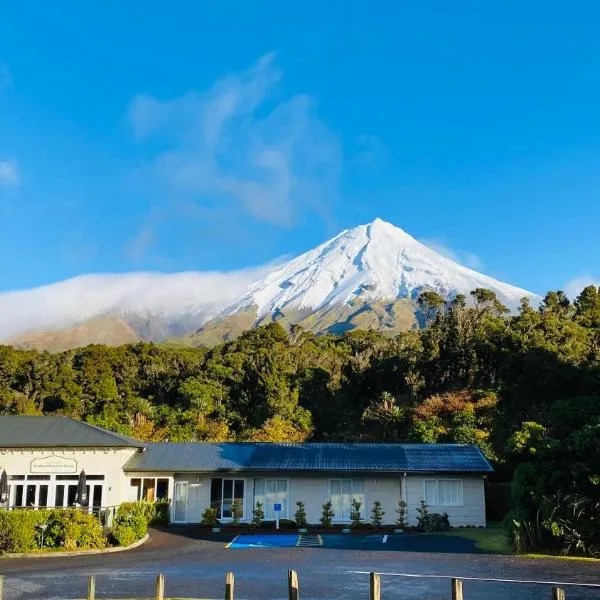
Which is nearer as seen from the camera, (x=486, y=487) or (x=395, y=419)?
(x=486, y=487)

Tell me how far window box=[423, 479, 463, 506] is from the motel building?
0.12 ft

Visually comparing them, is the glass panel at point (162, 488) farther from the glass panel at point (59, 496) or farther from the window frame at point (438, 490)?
the window frame at point (438, 490)

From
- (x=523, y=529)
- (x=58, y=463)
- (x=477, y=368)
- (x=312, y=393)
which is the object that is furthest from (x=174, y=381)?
(x=523, y=529)

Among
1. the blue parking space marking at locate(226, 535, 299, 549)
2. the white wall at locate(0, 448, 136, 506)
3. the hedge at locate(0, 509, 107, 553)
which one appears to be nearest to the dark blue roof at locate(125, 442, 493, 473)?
the white wall at locate(0, 448, 136, 506)

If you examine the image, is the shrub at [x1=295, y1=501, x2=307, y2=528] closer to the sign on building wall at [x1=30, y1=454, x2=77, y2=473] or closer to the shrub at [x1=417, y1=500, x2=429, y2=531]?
the shrub at [x1=417, y1=500, x2=429, y2=531]

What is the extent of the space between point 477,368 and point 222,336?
446ft

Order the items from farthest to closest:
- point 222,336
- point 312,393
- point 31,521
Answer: point 222,336 → point 312,393 → point 31,521

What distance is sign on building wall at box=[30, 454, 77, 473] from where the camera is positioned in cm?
2423

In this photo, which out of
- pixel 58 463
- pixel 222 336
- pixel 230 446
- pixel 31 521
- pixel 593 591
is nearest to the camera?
pixel 593 591

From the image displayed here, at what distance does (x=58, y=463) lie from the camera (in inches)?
956

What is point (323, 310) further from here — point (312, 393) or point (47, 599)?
point (47, 599)

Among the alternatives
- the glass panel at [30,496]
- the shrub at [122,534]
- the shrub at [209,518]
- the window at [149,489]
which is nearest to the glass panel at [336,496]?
the shrub at [209,518]

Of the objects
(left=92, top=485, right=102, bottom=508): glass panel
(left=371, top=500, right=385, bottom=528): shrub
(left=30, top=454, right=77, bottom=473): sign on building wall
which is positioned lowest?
(left=371, top=500, right=385, bottom=528): shrub

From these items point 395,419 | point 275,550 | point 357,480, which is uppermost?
point 395,419
